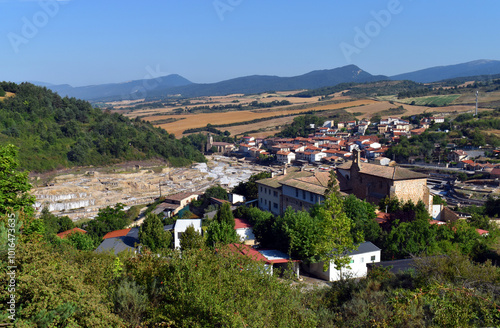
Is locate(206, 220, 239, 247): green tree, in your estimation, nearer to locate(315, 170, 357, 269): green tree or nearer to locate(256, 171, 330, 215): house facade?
locate(315, 170, 357, 269): green tree

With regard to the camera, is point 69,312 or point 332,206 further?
point 332,206

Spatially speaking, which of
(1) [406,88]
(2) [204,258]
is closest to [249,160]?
(2) [204,258]

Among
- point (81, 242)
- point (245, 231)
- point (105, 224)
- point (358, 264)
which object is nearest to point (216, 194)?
point (105, 224)

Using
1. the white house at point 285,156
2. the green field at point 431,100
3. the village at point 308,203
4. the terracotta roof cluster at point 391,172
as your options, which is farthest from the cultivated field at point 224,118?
the terracotta roof cluster at point 391,172

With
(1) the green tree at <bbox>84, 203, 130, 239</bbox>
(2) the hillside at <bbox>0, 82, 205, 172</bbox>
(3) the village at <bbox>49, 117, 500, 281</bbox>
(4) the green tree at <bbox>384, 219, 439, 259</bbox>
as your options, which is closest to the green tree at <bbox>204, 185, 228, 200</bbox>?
(3) the village at <bbox>49, 117, 500, 281</bbox>

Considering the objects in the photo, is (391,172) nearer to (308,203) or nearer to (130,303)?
(308,203)

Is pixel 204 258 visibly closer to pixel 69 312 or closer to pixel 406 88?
pixel 69 312
